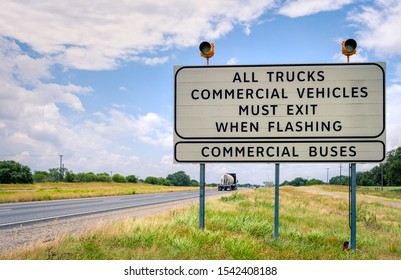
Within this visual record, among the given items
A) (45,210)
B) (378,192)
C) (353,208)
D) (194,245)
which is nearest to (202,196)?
(194,245)

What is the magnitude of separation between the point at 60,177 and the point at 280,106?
12375 centimetres

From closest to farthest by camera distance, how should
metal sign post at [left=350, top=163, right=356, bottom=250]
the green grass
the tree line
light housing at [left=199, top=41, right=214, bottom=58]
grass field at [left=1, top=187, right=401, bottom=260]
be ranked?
1. grass field at [left=1, top=187, right=401, bottom=260]
2. metal sign post at [left=350, top=163, right=356, bottom=250]
3. light housing at [left=199, top=41, right=214, bottom=58]
4. the green grass
5. the tree line

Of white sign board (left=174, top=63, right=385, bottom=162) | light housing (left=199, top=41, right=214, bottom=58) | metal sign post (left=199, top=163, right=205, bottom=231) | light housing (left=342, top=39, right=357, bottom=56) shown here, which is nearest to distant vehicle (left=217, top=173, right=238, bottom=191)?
metal sign post (left=199, top=163, right=205, bottom=231)

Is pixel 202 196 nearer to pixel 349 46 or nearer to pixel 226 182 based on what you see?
pixel 349 46

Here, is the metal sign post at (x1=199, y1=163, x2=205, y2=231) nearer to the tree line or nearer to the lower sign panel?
the lower sign panel

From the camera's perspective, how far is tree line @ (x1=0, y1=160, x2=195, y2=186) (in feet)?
310

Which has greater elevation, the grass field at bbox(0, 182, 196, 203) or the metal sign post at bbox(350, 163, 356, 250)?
the metal sign post at bbox(350, 163, 356, 250)

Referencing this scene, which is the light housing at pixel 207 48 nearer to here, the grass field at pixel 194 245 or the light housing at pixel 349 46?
the light housing at pixel 349 46

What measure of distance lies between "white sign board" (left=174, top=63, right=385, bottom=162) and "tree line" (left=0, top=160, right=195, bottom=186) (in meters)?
95.3

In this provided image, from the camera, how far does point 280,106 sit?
923 cm

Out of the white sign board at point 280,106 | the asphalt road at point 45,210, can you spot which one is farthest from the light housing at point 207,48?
the asphalt road at point 45,210

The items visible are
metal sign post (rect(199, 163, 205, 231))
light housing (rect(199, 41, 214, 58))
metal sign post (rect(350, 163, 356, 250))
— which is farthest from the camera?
light housing (rect(199, 41, 214, 58))

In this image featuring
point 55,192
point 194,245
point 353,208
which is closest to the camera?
point 194,245
